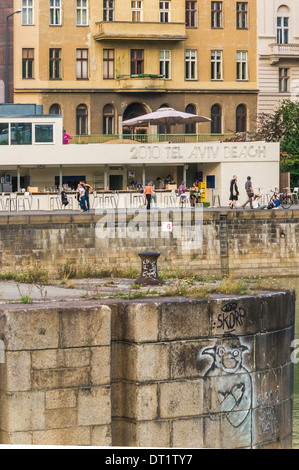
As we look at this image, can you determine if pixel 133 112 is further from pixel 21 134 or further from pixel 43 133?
pixel 21 134

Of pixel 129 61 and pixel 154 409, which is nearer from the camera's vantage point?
pixel 154 409

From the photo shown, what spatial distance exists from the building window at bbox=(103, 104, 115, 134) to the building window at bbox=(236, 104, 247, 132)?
347 inches

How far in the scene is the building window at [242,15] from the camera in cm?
8688

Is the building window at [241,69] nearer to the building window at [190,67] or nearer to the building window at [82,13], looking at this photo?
the building window at [190,67]

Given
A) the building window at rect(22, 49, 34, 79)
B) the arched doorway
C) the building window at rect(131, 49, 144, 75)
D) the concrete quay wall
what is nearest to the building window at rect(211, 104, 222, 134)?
the arched doorway

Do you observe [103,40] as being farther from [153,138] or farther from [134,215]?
[134,215]

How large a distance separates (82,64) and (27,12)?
16.0ft

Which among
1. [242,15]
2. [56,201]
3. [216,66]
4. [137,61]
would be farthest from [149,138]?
[242,15]

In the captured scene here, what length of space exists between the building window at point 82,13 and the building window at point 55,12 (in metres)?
1.28

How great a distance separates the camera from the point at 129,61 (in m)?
84.2

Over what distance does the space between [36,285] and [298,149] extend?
2493 inches

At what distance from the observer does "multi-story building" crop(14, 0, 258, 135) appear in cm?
8262

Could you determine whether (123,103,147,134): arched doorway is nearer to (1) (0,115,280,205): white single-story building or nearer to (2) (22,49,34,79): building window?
(2) (22,49,34,79): building window

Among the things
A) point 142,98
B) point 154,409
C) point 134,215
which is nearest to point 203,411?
point 154,409
